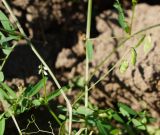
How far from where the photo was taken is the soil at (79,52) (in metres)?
2.54

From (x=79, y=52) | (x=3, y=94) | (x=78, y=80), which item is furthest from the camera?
(x=79, y=52)

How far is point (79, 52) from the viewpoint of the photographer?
2.85 metres

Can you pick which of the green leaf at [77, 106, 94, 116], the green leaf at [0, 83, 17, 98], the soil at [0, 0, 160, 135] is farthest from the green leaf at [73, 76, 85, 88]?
the green leaf at [0, 83, 17, 98]

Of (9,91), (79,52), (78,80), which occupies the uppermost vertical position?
(9,91)

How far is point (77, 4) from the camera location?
9.62 ft

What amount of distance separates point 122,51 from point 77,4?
0.54 metres

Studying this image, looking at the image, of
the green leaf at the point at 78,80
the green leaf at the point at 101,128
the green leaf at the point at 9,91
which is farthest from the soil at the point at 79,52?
the green leaf at the point at 101,128

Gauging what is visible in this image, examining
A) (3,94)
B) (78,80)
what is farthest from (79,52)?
(3,94)

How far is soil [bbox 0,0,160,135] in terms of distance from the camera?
254 centimetres

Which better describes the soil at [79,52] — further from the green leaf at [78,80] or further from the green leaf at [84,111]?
the green leaf at [84,111]

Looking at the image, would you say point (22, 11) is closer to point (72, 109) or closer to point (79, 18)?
point (79, 18)

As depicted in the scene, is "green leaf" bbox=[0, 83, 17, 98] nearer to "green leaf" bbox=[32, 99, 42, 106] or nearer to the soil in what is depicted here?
"green leaf" bbox=[32, 99, 42, 106]

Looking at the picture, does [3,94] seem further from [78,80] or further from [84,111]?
[78,80]

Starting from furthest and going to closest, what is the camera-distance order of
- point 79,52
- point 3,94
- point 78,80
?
1. point 79,52
2. point 78,80
3. point 3,94
